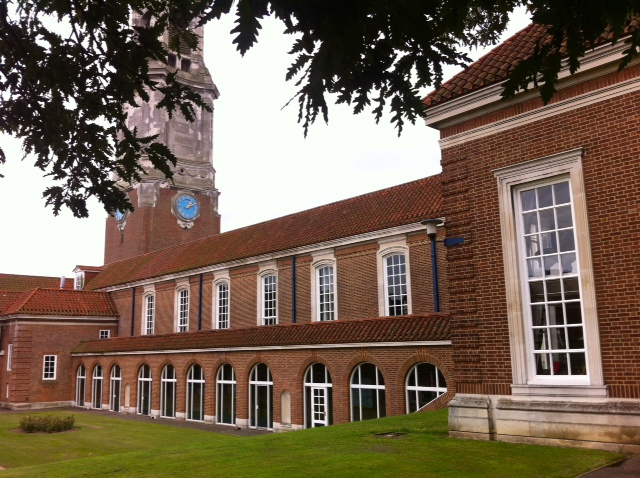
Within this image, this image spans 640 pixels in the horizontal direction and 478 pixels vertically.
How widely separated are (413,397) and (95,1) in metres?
16.9

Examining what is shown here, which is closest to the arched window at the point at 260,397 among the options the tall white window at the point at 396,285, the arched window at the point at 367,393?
the arched window at the point at 367,393

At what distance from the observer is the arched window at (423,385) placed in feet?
63.1

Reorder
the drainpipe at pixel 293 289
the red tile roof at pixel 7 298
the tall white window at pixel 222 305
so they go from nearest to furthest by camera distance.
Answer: the drainpipe at pixel 293 289 → the tall white window at pixel 222 305 → the red tile roof at pixel 7 298

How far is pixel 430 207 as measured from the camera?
80.0ft

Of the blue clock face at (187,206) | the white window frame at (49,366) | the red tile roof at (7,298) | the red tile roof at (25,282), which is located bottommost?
the white window frame at (49,366)

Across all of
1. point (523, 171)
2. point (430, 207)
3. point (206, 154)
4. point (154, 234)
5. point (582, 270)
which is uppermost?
point (206, 154)

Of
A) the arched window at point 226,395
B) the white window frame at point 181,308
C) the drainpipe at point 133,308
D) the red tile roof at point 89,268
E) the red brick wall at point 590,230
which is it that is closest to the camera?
the red brick wall at point 590,230

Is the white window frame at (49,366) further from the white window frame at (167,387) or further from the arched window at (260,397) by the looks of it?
the arched window at (260,397)

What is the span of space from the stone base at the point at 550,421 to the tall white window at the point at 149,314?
1198 inches

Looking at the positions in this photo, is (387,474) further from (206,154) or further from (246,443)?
(206,154)

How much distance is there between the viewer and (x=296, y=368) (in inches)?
952

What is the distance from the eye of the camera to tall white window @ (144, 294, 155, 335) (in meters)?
38.5

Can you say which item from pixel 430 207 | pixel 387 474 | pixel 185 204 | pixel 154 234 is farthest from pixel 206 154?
pixel 387 474

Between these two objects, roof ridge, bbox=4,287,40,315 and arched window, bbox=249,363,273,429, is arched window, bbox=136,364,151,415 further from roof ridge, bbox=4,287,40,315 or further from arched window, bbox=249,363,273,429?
roof ridge, bbox=4,287,40,315
